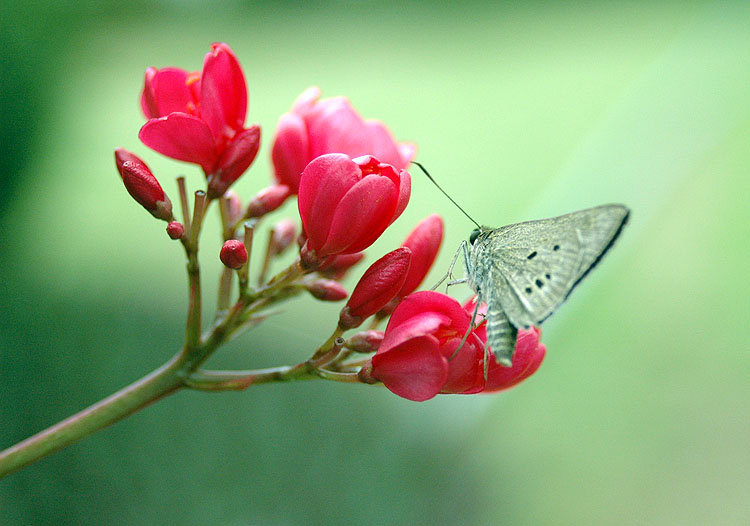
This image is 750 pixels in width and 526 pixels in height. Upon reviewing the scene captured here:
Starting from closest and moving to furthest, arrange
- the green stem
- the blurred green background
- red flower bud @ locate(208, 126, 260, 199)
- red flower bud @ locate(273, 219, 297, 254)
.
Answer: the green stem
red flower bud @ locate(208, 126, 260, 199)
red flower bud @ locate(273, 219, 297, 254)
the blurred green background

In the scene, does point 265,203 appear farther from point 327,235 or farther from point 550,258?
point 550,258

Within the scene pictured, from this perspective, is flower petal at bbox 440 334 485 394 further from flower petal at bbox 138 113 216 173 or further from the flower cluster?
flower petal at bbox 138 113 216 173

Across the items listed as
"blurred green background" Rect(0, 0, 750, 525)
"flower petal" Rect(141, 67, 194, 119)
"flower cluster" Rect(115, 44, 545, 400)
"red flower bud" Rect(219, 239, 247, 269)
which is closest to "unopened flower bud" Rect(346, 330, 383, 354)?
"flower cluster" Rect(115, 44, 545, 400)

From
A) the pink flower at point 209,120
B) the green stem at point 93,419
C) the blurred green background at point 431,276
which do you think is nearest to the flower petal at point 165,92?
the pink flower at point 209,120

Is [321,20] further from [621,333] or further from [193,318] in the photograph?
[193,318]

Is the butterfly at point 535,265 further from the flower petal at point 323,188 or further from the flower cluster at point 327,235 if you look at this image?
the flower petal at point 323,188

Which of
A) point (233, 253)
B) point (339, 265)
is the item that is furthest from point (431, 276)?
point (233, 253)
